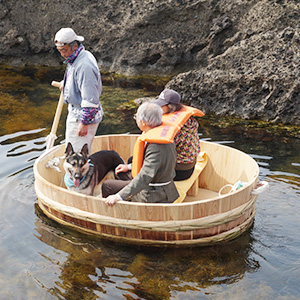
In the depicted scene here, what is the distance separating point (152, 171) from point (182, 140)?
1148mm

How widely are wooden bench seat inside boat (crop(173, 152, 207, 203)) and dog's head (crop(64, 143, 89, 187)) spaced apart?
135cm

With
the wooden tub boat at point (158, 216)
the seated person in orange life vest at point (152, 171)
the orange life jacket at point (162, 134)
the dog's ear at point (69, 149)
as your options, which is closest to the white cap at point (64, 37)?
the dog's ear at point (69, 149)

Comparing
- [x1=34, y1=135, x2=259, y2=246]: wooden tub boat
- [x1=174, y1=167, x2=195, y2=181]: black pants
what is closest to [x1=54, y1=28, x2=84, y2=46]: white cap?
[x1=34, y1=135, x2=259, y2=246]: wooden tub boat

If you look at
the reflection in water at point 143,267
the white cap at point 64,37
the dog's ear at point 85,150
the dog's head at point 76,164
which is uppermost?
the white cap at point 64,37

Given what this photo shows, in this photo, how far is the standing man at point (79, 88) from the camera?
5.58m

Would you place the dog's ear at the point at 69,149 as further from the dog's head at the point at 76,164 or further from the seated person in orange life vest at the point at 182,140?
the seated person in orange life vest at the point at 182,140

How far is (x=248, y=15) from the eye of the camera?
14227mm

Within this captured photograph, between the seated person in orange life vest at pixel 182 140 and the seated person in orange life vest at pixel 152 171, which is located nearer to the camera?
the seated person in orange life vest at pixel 152 171

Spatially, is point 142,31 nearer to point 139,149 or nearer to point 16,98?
point 16,98

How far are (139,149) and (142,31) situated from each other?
37.5ft

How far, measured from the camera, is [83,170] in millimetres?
5664

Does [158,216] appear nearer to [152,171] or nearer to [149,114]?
[152,171]

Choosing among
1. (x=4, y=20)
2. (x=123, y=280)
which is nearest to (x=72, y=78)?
(x=123, y=280)

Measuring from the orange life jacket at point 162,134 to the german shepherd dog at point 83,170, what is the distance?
763 millimetres
